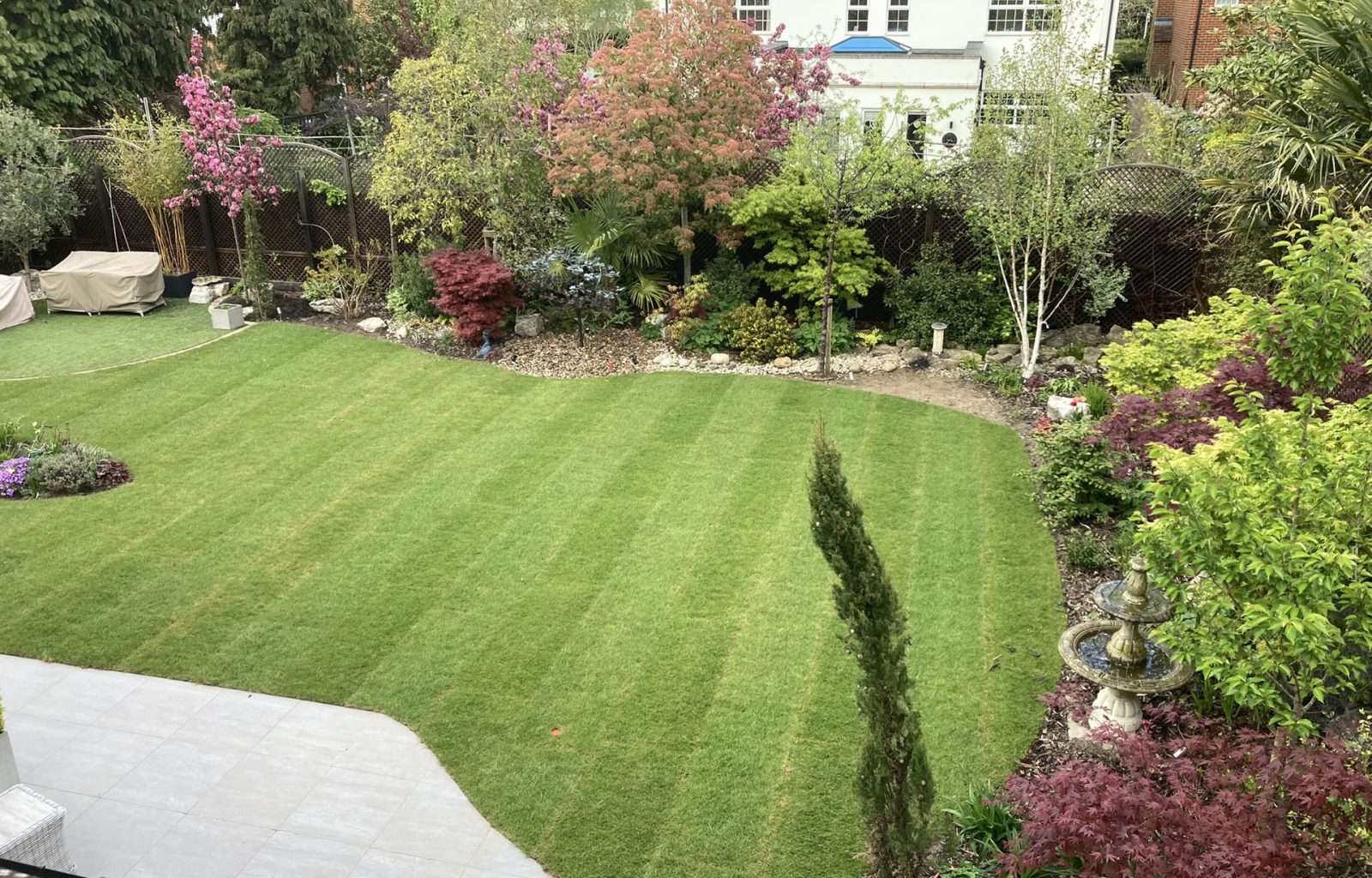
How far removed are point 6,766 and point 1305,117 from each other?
474 inches

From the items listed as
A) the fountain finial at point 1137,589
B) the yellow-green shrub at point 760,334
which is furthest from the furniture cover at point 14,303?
the fountain finial at point 1137,589

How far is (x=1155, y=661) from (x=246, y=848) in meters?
5.59

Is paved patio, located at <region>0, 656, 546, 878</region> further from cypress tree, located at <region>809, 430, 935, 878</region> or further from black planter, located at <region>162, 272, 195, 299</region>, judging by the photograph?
black planter, located at <region>162, 272, 195, 299</region>

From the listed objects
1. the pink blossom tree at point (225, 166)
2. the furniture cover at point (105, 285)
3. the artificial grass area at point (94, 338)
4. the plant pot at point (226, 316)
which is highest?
the pink blossom tree at point (225, 166)

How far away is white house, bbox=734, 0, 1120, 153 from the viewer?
24672 mm

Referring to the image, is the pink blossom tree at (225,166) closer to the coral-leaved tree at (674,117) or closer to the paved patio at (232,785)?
the coral-leaved tree at (674,117)

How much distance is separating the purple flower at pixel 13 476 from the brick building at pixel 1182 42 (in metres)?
18.8

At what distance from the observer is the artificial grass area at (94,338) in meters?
14.0

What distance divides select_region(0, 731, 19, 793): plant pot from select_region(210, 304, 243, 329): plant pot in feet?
34.5

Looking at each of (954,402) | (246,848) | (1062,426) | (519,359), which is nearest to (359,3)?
(519,359)

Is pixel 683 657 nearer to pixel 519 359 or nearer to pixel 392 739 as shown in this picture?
pixel 392 739

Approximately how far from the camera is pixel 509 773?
650 centimetres

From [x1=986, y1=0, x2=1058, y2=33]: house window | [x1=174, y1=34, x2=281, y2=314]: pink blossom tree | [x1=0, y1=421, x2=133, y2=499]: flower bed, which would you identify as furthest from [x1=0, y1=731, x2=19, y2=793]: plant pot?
[x1=986, y1=0, x2=1058, y2=33]: house window

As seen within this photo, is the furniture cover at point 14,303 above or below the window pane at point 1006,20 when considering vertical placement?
below
